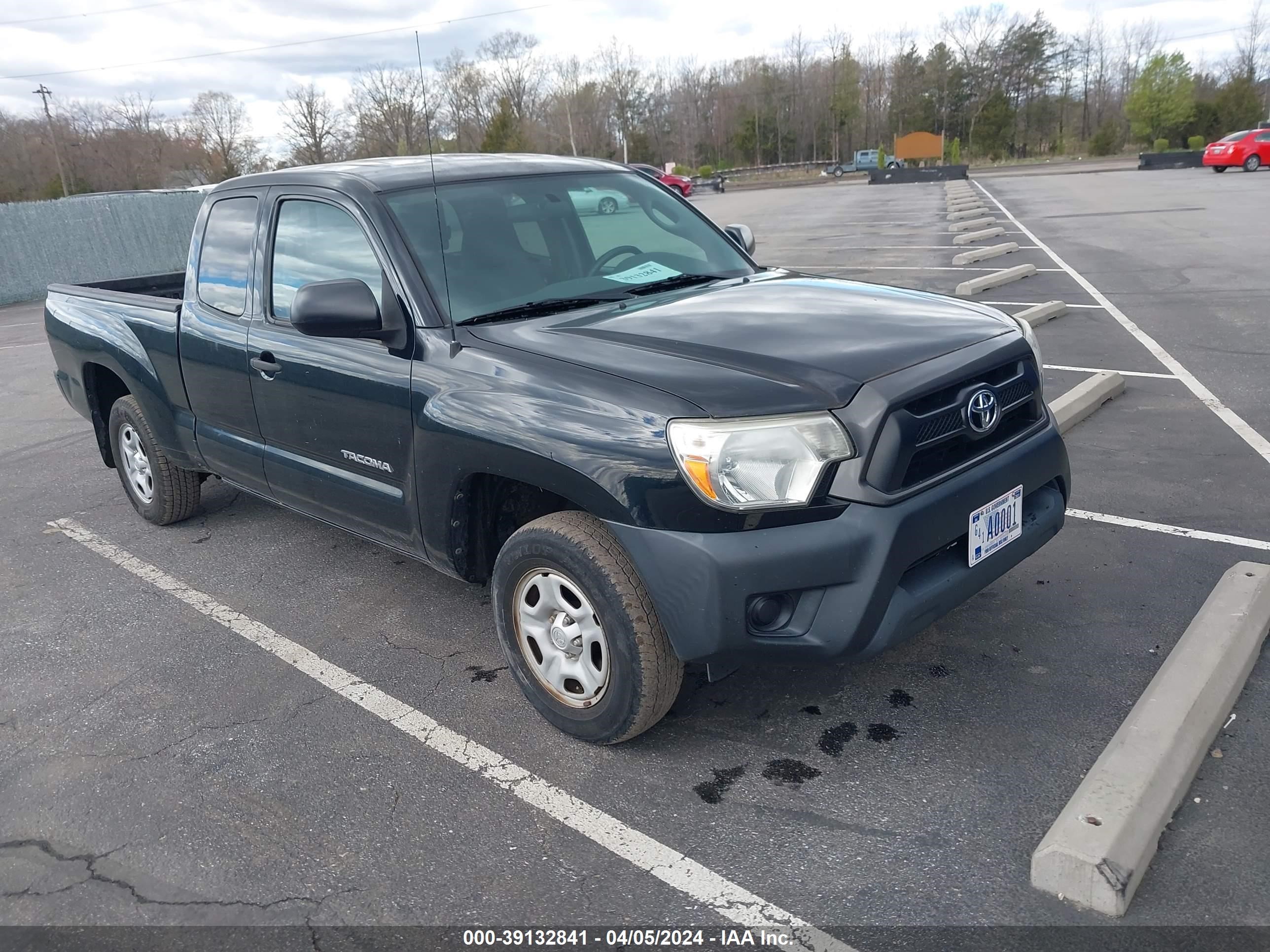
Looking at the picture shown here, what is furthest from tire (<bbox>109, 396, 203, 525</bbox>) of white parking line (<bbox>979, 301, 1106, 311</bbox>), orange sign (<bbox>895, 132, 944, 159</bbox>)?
orange sign (<bbox>895, 132, 944, 159</bbox>)

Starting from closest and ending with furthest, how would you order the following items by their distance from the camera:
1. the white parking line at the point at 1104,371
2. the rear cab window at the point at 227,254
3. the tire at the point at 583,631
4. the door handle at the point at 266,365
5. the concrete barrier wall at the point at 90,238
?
the tire at the point at 583,631 < the door handle at the point at 266,365 < the rear cab window at the point at 227,254 < the white parking line at the point at 1104,371 < the concrete barrier wall at the point at 90,238

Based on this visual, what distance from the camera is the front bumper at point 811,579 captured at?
2.79 m

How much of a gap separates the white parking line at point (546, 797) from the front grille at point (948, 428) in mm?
1174

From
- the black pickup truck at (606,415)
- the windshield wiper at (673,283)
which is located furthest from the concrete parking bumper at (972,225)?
the windshield wiper at (673,283)

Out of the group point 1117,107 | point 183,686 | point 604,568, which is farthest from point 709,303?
point 1117,107

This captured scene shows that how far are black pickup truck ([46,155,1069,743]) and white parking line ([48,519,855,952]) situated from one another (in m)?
0.28

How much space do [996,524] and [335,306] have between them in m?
2.31

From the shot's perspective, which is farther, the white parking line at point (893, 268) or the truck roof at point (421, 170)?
the white parking line at point (893, 268)

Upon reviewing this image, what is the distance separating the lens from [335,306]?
343 cm

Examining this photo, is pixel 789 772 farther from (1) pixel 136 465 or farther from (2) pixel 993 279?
(2) pixel 993 279

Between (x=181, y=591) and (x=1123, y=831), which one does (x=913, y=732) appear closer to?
(x=1123, y=831)

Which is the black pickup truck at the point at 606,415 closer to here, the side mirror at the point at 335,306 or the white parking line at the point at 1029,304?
the side mirror at the point at 335,306

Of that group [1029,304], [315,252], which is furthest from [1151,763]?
[1029,304]

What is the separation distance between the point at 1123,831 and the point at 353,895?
2.00 meters
